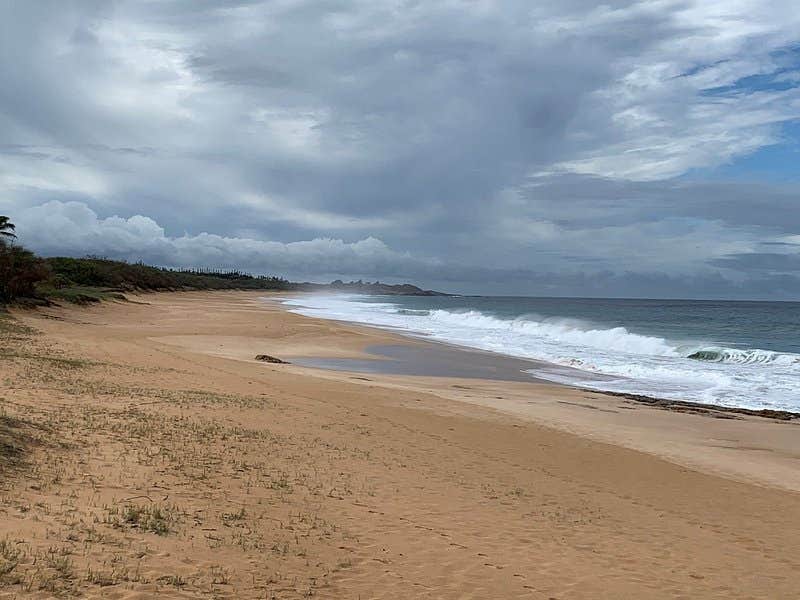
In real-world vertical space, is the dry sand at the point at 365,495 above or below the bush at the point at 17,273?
below

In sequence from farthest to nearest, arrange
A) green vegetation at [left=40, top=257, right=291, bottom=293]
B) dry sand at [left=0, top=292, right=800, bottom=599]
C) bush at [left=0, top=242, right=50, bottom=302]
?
green vegetation at [left=40, top=257, right=291, bottom=293]
bush at [left=0, top=242, right=50, bottom=302]
dry sand at [left=0, top=292, right=800, bottom=599]

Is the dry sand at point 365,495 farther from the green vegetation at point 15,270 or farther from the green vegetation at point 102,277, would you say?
the green vegetation at point 102,277

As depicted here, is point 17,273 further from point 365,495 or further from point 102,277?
point 102,277

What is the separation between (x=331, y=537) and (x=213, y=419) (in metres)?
6.02

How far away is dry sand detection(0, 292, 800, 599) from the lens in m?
6.35

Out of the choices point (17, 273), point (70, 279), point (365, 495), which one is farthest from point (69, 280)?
point (365, 495)

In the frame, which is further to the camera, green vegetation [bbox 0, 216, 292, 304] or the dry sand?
green vegetation [bbox 0, 216, 292, 304]

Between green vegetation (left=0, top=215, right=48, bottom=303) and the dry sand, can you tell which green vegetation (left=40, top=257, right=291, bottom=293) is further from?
the dry sand

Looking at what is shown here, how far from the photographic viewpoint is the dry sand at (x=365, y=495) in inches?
250

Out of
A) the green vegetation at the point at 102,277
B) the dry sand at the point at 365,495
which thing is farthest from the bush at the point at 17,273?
the dry sand at the point at 365,495

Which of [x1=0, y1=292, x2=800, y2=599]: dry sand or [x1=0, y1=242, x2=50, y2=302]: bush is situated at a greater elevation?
[x1=0, y1=242, x2=50, y2=302]: bush

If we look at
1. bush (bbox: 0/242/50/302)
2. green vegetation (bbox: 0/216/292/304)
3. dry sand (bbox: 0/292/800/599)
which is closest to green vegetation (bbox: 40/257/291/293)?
green vegetation (bbox: 0/216/292/304)

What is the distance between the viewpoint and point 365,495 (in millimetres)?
9266

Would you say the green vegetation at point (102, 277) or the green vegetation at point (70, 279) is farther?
the green vegetation at point (102, 277)
